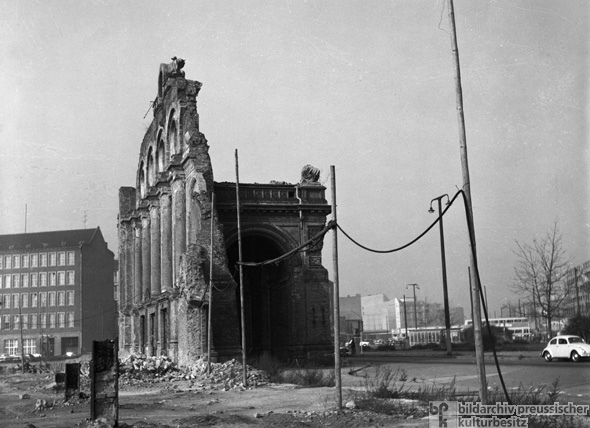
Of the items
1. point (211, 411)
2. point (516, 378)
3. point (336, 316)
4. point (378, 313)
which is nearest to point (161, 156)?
point (516, 378)

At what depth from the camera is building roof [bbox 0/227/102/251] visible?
3253 inches

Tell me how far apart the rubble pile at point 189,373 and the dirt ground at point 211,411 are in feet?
2.92

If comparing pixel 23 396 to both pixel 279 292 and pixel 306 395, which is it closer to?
pixel 306 395

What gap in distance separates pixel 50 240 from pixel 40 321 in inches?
392

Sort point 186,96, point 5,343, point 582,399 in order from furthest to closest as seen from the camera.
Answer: point 5,343 < point 186,96 < point 582,399

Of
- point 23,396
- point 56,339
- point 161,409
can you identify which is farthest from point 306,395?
point 56,339

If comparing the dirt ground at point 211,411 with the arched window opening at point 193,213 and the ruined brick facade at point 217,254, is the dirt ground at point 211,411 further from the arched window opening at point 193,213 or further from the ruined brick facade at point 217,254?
the arched window opening at point 193,213

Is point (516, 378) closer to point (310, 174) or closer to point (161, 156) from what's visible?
point (310, 174)

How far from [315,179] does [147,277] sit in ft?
40.2

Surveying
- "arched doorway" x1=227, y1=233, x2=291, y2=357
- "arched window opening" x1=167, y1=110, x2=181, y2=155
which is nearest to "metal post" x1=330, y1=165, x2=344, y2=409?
"arched doorway" x1=227, y1=233, x2=291, y2=357

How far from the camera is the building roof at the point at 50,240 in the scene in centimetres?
8262

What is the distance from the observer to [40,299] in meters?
81.6

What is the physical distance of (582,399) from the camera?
584 inches

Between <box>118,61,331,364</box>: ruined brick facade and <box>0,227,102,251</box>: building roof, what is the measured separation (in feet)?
156
